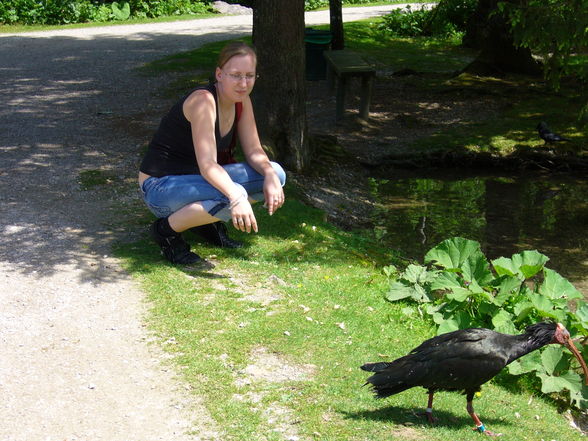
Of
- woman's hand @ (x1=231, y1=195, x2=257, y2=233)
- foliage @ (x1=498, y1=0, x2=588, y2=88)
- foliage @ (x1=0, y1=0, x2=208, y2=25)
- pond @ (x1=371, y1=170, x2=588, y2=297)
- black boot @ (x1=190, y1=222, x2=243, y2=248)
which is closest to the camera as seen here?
woman's hand @ (x1=231, y1=195, x2=257, y2=233)

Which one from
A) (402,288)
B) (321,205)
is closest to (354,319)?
(402,288)

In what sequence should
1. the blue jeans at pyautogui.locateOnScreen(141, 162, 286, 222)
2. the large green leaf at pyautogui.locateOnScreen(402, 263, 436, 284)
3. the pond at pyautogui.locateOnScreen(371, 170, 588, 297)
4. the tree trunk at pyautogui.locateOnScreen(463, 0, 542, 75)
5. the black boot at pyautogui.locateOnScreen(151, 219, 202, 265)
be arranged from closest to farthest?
1. the blue jeans at pyautogui.locateOnScreen(141, 162, 286, 222)
2. the black boot at pyautogui.locateOnScreen(151, 219, 202, 265)
3. the large green leaf at pyautogui.locateOnScreen(402, 263, 436, 284)
4. the pond at pyautogui.locateOnScreen(371, 170, 588, 297)
5. the tree trunk at pyautogui.locateOnScreen(463, 0, 542, 75)

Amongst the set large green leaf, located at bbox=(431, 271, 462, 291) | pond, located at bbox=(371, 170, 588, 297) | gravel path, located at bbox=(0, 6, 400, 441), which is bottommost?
pond, located at bbox=(371, 170, 588, 297)

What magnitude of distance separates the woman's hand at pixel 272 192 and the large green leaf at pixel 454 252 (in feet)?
5.62

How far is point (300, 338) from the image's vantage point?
609cm

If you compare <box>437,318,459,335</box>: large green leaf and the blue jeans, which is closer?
the blue jeans

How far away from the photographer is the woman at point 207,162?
6375 mm

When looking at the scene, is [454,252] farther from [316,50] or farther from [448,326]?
[316,50]

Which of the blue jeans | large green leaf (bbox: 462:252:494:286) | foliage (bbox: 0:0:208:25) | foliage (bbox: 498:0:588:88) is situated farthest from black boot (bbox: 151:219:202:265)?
foliage (bbox: 0:0:208:25)

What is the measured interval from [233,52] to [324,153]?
6413 millimetres

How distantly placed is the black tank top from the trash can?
38.0 ft

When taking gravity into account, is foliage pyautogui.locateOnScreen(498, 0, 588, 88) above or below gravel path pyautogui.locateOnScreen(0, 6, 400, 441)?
above

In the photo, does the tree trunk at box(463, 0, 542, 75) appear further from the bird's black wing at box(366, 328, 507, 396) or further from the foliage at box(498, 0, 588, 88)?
the bird's black wing at box(366, 328, 507, 396)

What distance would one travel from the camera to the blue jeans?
658cm
